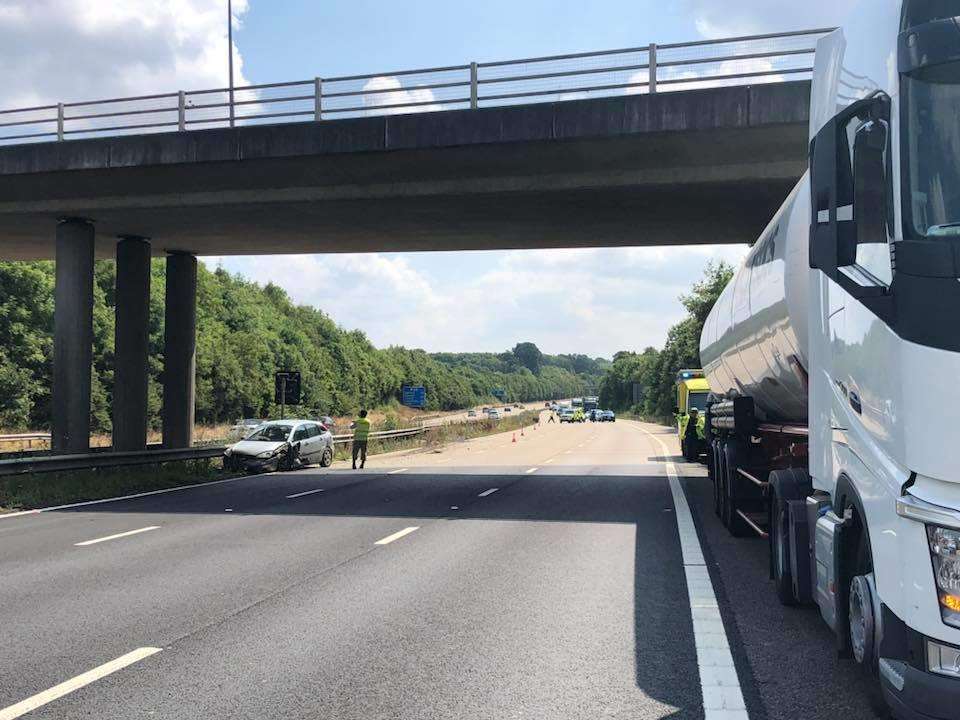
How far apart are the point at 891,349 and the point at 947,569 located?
1016mm

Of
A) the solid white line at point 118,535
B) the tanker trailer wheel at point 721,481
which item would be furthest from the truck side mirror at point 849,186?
the solid white line at point 118,535

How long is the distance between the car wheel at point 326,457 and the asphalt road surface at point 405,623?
15.2 meters

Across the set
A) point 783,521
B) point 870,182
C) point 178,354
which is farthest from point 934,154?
point 178,354

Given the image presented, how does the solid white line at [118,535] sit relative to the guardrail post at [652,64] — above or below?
below

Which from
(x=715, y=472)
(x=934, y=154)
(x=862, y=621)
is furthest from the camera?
(x=715, y=472)

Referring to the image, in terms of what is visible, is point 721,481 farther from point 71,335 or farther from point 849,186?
point 71,335

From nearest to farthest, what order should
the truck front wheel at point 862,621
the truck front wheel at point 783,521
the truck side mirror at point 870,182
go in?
the truck side mirror at point 870,182
the truck front wheel at point 862,621
the truck front wheel at point 783,521

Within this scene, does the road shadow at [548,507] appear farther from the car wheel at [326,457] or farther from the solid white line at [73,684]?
the solid white line at [73,684]

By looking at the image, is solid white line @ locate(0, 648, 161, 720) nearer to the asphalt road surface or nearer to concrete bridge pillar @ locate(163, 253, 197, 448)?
the asphalt road surface

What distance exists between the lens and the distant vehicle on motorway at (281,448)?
25.8m

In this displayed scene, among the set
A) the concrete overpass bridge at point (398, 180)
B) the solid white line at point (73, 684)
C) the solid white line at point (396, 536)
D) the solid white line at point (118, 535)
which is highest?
the concrete overpass bridge at point (398, 180)

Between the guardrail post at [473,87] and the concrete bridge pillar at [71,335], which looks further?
the concrete bridge pillar at [71,335]

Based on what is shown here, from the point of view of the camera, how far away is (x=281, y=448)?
2658 centimetres

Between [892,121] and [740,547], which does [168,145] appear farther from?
[892,121]
